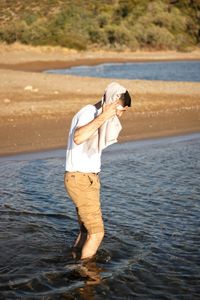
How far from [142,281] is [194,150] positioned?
245 inches

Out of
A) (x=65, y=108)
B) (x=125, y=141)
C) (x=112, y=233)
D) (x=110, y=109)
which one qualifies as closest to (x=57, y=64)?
(x=65, y=108)

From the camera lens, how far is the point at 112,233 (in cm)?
583

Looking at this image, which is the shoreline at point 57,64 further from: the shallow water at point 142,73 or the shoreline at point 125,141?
the shoreline at point 125,141

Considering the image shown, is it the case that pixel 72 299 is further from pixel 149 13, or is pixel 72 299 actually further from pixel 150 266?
pixel 149 13

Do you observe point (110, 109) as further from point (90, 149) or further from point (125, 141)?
point (125, 141)

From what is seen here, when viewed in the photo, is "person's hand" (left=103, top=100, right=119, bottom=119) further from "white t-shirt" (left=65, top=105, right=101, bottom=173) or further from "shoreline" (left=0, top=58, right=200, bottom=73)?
"shoreline" (left=0, top=58, right=200, bottom=73)

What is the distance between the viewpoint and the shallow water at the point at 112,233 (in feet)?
15.0

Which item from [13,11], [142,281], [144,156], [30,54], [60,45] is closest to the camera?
[142,281]

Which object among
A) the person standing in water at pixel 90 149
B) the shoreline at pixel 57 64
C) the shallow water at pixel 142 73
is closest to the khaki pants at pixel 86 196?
the person standing in water at pixel 90 149

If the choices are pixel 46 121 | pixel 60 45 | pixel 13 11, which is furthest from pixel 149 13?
pixel 46 121

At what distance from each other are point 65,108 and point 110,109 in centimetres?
1049

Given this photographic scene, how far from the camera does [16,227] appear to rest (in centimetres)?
611

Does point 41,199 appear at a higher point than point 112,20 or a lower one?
lower

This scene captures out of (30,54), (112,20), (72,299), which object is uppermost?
(112,20)
